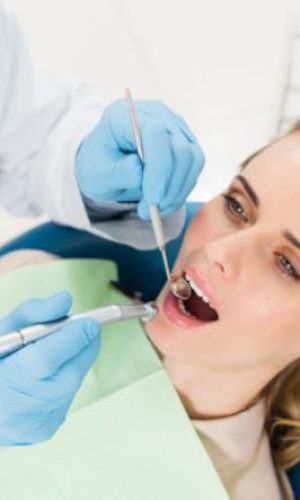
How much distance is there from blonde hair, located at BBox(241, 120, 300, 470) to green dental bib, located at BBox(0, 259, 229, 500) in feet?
0.58

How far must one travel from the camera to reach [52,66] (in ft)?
6.27

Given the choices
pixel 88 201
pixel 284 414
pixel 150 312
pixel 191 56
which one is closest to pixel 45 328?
pixel 150 312

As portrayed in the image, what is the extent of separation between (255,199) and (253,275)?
106mm

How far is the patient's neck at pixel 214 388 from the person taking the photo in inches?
39.7

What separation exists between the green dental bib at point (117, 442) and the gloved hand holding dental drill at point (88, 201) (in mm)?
141

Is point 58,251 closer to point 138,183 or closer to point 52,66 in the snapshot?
point 138,183

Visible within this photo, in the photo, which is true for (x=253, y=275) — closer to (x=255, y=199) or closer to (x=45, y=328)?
(x=255, y=199)

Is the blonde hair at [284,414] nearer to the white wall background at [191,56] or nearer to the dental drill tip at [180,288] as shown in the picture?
the dental drill tip at [180,288]

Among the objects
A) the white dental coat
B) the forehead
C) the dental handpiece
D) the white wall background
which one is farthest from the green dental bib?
the white wall background

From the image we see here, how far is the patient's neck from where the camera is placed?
1009 mm

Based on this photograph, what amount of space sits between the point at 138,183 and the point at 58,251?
37 cm

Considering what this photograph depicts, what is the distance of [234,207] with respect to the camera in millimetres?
961

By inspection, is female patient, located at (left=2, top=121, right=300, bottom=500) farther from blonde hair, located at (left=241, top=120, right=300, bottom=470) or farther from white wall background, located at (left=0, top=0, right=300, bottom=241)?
white wall background, located at (left=0, top=0, right=300, bottom=241)

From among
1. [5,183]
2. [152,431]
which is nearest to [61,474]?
[152,431]
